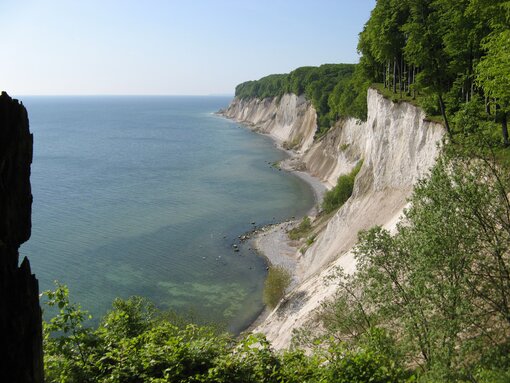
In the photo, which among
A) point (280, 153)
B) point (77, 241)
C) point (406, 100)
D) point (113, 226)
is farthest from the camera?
point (280, 153)

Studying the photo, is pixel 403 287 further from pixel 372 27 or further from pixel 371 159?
pixel 372 27

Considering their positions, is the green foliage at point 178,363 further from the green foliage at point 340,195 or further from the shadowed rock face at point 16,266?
the green foliage at point 340,195

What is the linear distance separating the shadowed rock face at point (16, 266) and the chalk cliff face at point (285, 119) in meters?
86.8

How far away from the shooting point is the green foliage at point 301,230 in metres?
46.1

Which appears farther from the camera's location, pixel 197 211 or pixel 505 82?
pixel 197 211

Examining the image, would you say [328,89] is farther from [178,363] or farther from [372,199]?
[178,363]

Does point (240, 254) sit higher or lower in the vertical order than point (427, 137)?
lower

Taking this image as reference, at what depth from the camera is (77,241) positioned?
4675cm

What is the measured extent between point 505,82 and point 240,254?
3098 cm

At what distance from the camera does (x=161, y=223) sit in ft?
171

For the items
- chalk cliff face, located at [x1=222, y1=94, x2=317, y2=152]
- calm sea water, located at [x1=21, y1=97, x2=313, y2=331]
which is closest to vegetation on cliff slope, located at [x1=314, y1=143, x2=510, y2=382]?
calm sea water, located at [x1=21, y1=97, x2=313, y2=331]

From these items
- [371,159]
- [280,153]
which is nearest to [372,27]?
[371,159]

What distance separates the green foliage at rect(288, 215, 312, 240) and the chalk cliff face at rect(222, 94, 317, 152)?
1830 inches

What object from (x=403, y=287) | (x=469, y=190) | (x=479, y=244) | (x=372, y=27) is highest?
(x=372, y=27)
